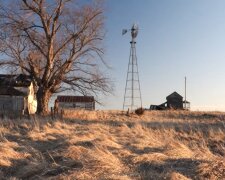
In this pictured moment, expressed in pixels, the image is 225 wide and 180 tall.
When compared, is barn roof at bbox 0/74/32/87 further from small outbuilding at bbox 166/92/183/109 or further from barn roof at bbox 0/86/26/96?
small outbuilding at bbox 166/92/183/109

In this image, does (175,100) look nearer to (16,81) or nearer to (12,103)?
(12,103)

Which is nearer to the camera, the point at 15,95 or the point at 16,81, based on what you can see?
the point at 16,81

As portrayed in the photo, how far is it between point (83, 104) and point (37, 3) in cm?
4036

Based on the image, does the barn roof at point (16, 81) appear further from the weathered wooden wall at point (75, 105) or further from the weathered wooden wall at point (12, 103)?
the weathered wooden wall at point (75, 105)

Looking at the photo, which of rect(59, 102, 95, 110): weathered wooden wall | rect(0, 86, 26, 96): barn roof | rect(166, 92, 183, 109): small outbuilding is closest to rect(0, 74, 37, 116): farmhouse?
rect(0, 86, 26, 96): barn roof

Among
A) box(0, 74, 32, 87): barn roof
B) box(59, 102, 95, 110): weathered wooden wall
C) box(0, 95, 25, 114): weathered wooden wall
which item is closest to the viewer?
box(0, 74, 32, 87): barn roof

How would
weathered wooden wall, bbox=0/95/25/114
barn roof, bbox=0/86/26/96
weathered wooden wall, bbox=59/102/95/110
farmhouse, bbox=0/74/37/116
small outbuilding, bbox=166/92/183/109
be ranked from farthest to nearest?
small outbuilding, bbox=166/92/183/109
weathered wooden wall, bbox=59/102/95/110
barn roof, bbox=0/86/26/96
weathered wooden wall, bbox=0/95/25/114
farmhouse, bbox=0/74/37/116

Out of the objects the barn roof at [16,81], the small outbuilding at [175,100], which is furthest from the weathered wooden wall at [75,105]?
the barn roof at [16,81]

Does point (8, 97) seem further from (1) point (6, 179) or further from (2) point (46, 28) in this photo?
(1) point (6, 179)

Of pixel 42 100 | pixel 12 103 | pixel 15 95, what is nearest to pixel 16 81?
pixel 15 95

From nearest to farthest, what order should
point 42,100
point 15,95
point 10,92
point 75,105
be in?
point 42,100
point 10,92
point 15,95
point 75,105

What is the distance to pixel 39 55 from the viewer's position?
3497 cm

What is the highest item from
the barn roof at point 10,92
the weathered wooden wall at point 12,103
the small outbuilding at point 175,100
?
the small outbuilding at point 175,100

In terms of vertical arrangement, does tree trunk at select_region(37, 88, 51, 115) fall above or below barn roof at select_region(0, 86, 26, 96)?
below
